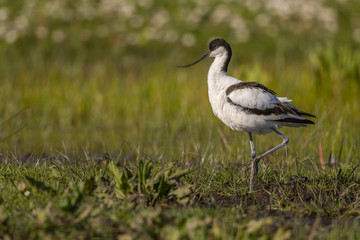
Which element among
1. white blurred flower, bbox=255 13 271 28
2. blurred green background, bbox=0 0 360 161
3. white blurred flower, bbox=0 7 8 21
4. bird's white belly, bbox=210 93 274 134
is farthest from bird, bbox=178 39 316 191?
white blurred flower, bbox=255 13 271 28

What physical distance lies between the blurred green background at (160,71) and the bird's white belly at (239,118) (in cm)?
82

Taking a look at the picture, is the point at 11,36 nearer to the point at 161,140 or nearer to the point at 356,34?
the point at 161,140

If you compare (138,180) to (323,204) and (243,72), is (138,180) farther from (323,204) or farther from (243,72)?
(243,72)

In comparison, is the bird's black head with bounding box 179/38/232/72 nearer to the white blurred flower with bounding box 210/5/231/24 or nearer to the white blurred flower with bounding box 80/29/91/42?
the white blurred flower with bounding box 80/29/91/42

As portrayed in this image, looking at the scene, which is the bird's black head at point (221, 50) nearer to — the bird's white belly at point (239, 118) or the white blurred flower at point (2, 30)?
the bird's white belly at point (239, 118)

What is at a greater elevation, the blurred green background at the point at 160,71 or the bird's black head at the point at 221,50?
the bird's black head at the point at 221,50

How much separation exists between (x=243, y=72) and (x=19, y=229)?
19.8 ft

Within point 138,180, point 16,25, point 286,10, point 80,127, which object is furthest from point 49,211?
point 286,10

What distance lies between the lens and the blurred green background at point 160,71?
274 inches

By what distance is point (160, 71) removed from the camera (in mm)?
10141

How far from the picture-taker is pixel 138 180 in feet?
13.4

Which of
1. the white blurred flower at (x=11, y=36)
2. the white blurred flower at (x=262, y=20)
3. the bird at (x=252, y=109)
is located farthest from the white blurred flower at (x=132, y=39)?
the bird at (x=252, y=109)

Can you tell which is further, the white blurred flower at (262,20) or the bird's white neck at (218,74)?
the white blurred flower at (262,20)

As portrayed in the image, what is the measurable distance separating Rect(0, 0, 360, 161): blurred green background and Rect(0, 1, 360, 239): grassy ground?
0.12 ft
